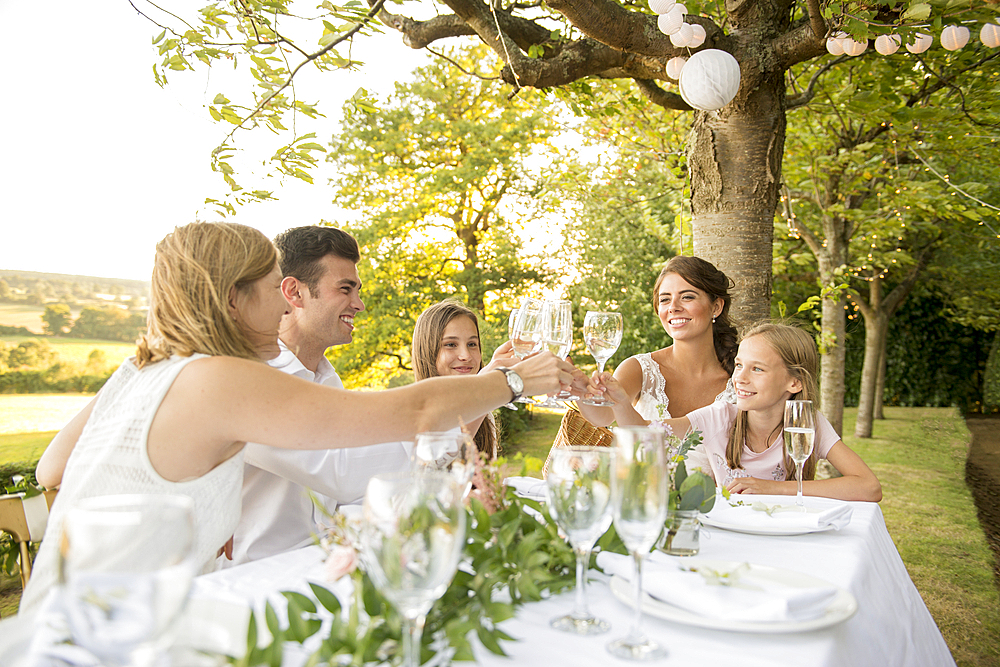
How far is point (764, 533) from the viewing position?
5.68 feet

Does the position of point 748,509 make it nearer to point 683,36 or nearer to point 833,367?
point 683,36

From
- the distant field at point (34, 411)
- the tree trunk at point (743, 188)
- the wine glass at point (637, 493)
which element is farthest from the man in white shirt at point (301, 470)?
the distant field at point (34, 411)

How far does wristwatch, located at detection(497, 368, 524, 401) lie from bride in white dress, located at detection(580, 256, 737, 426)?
5.26 feet

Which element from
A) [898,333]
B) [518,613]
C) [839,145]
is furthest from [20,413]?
[898,333]

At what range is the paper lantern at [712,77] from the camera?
3020 millimetres

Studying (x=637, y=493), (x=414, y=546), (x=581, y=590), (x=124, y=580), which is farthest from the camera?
(x=581, y=590)

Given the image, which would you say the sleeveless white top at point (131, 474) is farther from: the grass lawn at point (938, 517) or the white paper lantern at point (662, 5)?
the grass lawn at point (938, 517)

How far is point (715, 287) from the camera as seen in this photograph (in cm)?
347

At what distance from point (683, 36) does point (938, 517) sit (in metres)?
5.81

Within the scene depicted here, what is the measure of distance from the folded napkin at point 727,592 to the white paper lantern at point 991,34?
2926mm

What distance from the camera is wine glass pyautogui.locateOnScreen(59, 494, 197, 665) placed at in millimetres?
714

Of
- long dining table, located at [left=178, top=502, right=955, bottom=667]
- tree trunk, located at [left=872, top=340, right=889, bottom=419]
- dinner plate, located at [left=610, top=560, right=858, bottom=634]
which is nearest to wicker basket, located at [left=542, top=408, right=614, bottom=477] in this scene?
long dining table, located at [left=178, top=502, right=955, bottom=667]

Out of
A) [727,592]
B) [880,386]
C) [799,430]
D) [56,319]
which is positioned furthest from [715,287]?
[880,386]

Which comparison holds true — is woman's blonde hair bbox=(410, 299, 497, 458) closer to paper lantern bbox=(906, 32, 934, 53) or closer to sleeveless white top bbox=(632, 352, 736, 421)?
sleeveless white top bbox=(632, 352, 736, 421)
